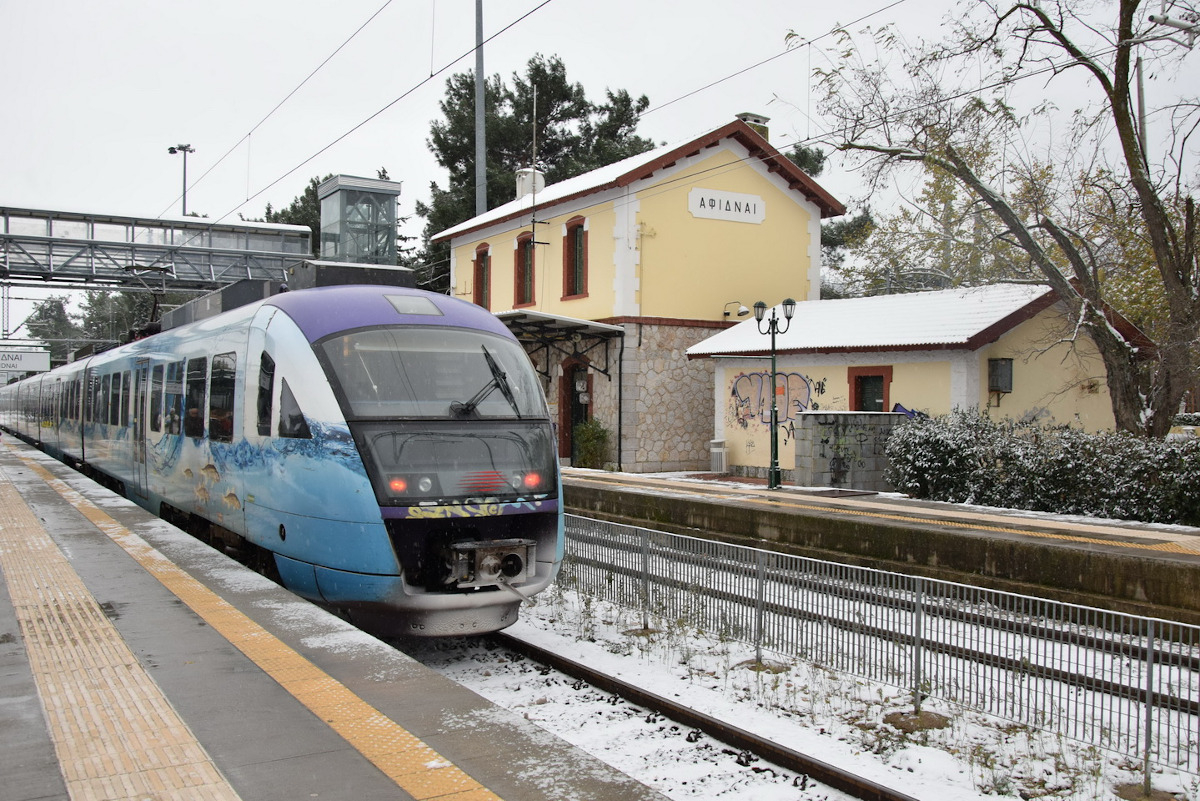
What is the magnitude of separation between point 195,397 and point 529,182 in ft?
77.1

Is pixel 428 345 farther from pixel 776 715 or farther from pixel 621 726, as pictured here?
pixel 776 715

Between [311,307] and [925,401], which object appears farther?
[925,401]

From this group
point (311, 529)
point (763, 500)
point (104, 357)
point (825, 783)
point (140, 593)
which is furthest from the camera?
point (104, 357)

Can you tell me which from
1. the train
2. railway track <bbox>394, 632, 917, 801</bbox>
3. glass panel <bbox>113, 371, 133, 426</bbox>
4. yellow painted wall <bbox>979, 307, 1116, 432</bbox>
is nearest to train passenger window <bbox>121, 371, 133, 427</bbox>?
glass panel <bbox>113, 371, 133, 426</bbox>

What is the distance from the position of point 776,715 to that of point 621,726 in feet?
3.60

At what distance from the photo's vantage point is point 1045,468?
15.1 metres

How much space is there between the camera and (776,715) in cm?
663

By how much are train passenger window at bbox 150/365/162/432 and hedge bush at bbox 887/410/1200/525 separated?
39.6 ft

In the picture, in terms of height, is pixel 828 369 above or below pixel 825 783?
above

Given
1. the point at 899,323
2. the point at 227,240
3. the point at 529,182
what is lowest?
the point at 899,323

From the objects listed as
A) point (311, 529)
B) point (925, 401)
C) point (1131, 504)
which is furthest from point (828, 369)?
point (311, 529)

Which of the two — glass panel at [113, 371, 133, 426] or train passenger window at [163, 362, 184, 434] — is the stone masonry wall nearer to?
glass panel at [113, 371, 133, 426]

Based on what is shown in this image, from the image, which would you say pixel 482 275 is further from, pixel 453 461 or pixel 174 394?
pixel 453 461

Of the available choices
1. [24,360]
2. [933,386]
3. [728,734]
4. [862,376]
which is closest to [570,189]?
[862,376]
